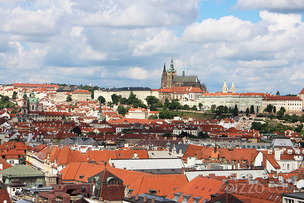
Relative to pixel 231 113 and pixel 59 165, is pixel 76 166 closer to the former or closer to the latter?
pixel 59 165

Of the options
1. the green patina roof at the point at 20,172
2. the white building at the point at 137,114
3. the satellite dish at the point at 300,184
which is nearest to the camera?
the satellite dish at the point at 300,184

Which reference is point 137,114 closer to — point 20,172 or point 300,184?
point 20,172

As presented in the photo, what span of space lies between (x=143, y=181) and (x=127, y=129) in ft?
335

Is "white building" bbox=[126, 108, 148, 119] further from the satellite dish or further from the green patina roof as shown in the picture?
the satellite dish

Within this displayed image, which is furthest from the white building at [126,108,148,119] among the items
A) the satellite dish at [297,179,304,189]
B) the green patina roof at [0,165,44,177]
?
the satellite dish at [297,179,304,189]

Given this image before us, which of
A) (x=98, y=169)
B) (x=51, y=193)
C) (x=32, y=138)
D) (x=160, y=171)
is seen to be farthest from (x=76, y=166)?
(x=32, y=138)

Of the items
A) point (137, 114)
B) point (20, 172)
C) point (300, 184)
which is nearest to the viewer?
point (300, 184)

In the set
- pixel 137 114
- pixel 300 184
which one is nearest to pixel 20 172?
pixel 300 184

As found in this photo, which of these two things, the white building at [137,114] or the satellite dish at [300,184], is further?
the white building at [137,114]

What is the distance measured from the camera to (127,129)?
5615 inches

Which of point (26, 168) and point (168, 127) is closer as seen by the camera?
point (26, 168)

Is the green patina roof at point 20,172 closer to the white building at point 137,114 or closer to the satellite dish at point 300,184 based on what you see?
the satellite dish at point 300,184

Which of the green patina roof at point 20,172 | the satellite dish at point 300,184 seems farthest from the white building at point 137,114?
the satellite dish at point 300,184

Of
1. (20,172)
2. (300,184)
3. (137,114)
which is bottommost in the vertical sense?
(20,172)
